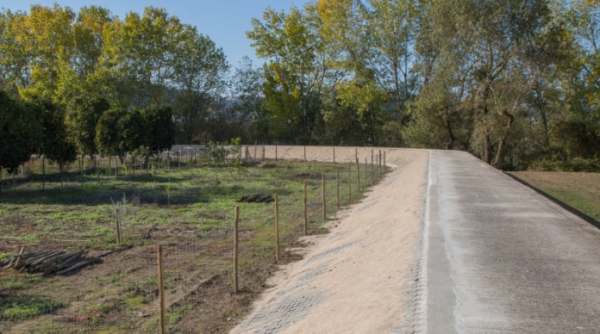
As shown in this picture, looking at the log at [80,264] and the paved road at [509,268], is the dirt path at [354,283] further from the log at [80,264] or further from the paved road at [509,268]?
the log at [80,264]

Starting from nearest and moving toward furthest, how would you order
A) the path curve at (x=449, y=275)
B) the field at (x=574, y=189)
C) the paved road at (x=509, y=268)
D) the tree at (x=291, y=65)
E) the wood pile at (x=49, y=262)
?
the paved road at (x=509, y=268), the path curve at (x=449, y=275), the wood pile at (x=49, y=262), the field at (x=574, y=189), the tree at (x=291, y=65)

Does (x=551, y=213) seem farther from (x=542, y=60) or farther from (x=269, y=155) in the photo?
(x=269, y=155)

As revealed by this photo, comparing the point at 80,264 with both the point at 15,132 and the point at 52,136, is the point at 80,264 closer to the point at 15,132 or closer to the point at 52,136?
the point at 15,132

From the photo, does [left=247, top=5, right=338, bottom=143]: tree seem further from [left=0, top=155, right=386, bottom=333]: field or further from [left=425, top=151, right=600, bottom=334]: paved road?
[left=425, top=151, right=600, bottom=334]: paved road

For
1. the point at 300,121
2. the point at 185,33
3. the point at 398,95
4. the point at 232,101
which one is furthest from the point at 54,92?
the point at 398,95

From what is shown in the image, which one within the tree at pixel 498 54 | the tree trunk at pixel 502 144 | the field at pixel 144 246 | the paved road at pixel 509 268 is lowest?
the field at pixel 144 246

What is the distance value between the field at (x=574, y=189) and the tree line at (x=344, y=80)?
7352mm

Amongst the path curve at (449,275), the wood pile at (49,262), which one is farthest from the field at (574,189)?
the wood pile at (49,262)

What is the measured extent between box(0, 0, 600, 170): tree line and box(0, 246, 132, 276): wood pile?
692 inches

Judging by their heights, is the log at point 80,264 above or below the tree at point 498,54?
below

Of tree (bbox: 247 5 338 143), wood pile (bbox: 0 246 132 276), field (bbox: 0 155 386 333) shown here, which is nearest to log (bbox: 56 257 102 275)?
wood pile (bbox: 0 246 132 276)

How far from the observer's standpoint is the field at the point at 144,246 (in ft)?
28.7

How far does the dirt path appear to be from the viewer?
6961mm

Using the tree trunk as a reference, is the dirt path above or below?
below
